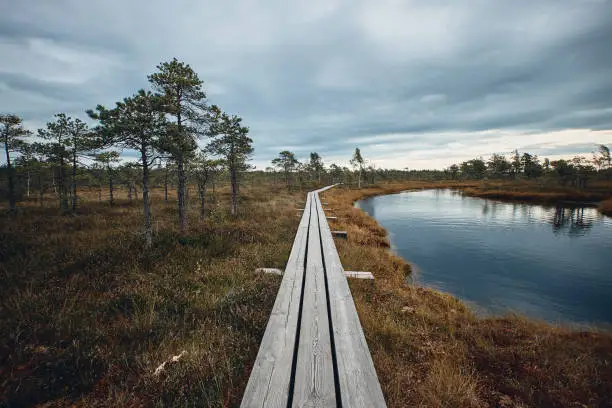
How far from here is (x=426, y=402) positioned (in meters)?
2.91

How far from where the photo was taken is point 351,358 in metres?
3.04

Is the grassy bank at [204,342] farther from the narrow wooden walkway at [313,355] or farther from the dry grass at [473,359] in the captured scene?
the narrow wooden walkway at [313,355]

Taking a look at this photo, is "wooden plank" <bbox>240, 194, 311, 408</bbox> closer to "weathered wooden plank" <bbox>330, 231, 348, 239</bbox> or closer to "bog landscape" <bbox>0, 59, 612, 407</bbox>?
"bog landscape" <bbox>0, 59, 612, 407</bbox>

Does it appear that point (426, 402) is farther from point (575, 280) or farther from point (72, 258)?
point (575, 280)

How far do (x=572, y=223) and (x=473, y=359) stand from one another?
30131 millimetres

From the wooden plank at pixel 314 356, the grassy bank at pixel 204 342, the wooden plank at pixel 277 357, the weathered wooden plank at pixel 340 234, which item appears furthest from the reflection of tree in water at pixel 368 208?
the wooden plank at pixel 277 357

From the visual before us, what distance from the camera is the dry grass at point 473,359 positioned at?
3135 millimetres

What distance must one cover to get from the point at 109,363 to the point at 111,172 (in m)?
8.08

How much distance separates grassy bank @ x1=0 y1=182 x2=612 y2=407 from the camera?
2.93 meters

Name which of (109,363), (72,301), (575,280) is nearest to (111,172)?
(72,301)

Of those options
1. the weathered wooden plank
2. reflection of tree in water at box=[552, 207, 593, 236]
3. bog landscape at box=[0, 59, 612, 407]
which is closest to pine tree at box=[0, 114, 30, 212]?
bog landscape at box=[0, 59, 612, 407]

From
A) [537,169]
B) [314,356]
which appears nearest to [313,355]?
[314,356]

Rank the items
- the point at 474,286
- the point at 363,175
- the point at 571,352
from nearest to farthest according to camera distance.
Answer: the point at 571,352, the point at 474,286, the point at 363,175

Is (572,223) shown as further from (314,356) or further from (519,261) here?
(314,356)
